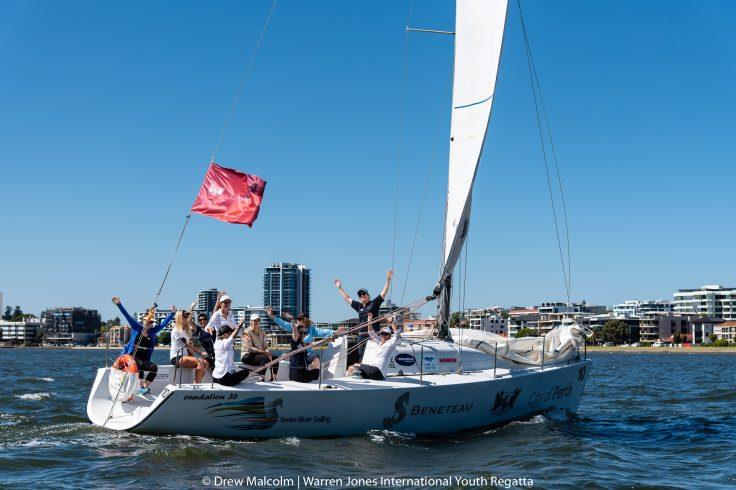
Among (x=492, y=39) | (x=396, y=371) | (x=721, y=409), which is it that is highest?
(x=492, y=39)

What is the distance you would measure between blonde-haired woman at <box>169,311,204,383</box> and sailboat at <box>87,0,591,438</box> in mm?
227

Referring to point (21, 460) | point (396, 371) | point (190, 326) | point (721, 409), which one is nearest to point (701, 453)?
point (396, 371)

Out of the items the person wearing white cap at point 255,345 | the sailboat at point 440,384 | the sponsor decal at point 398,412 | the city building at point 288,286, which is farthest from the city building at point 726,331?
the person wearing white cap at point 255,345

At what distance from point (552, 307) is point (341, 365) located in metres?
174

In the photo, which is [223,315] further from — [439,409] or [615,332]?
[615,332]

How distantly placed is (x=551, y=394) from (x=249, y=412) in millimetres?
7013

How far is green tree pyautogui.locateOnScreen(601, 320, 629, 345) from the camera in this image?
140 meters

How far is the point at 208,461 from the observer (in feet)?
36.7

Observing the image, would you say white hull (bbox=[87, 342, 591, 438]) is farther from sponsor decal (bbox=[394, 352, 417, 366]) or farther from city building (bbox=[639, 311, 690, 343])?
city building (bbox=[639, 311, 690, 343])

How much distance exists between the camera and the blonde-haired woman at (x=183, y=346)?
44.0 feet

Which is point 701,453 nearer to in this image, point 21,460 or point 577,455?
point 577,455

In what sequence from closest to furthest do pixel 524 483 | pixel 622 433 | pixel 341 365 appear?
pixel 524 483 → pixel 341 365 → pixel 622 433

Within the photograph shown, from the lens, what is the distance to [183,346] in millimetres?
13773

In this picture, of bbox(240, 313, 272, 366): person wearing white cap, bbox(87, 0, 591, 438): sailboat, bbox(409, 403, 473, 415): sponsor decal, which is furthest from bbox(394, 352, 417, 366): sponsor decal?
bbox(240, 313, 272, 366): person wearing white cap
